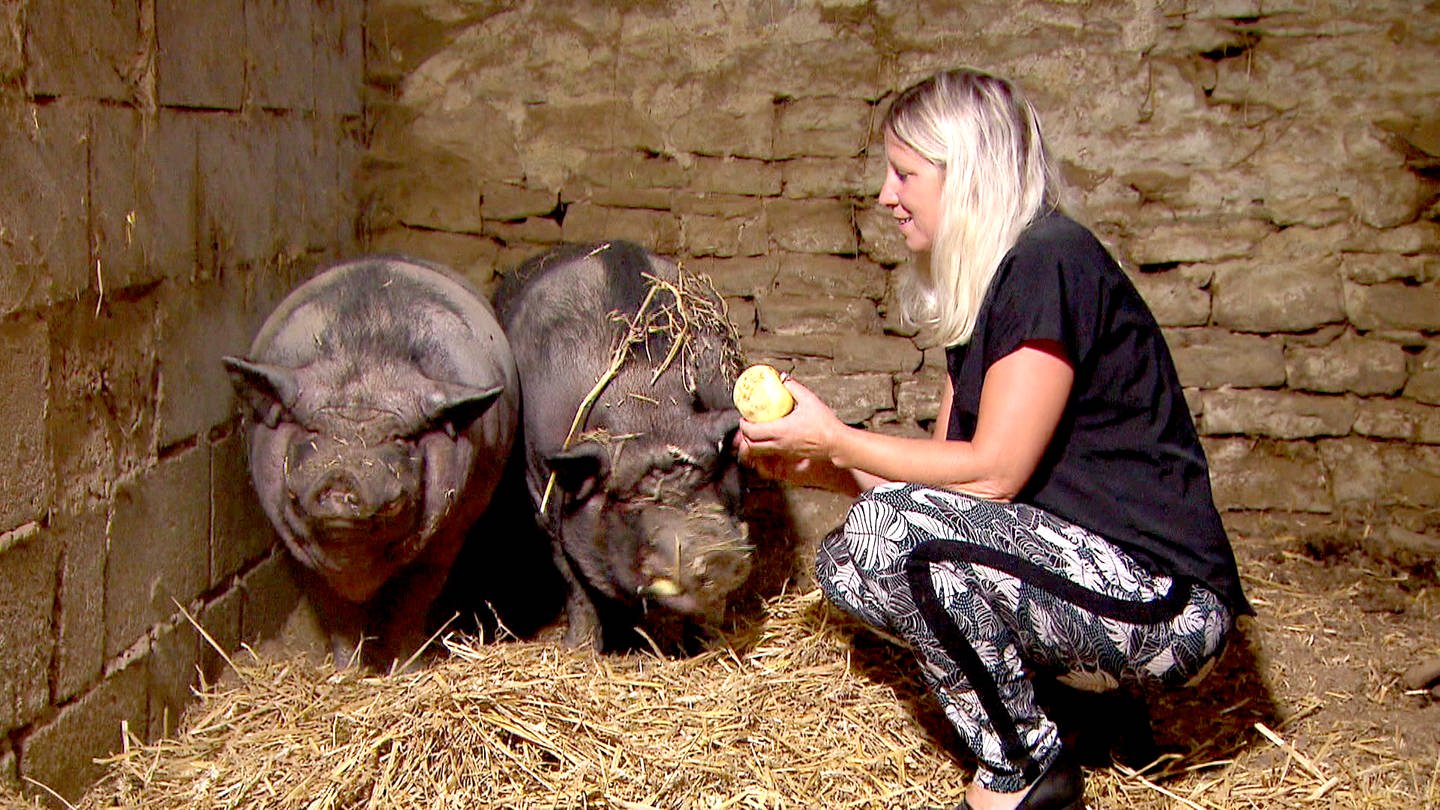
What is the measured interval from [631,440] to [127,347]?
139 centimetres

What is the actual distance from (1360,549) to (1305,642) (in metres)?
1.02

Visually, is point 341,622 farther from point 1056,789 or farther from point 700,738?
point 1056,789

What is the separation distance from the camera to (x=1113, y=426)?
2.96 metres

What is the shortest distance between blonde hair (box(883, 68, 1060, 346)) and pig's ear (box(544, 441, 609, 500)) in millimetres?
1150

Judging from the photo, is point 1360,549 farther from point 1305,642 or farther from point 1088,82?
point 1088,82

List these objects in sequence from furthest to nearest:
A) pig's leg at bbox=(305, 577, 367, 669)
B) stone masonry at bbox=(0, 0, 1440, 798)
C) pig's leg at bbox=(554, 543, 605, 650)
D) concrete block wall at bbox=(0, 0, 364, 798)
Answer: stone masonry at bbox=(0, 0, 1440, 798) < pig's leg at bbox=(554, 543, 605, 650) < pig's leg at bbox=(305, 577, 367, 669) < concrete block wall at bbox=(0, 0, 364, 798)

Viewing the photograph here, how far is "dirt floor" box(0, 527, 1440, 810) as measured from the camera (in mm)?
3016

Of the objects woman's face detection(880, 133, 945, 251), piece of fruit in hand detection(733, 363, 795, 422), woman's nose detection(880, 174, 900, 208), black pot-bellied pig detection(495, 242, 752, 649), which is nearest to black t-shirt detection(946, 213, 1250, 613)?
woman's face detection(880, 133, 945, 251)

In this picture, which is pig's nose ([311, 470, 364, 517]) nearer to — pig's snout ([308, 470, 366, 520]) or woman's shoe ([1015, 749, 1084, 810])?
pig's snout ([308, 470, 366, 520])

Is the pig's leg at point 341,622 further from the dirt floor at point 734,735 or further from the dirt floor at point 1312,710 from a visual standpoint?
the dirt floor at point 1312,710

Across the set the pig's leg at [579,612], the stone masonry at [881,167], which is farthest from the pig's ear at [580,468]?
the stone masonry at [881,167]

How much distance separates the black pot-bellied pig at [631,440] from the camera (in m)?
3.58

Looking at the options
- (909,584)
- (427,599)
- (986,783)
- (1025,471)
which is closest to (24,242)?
(427,599)

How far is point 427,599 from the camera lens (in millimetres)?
3795
